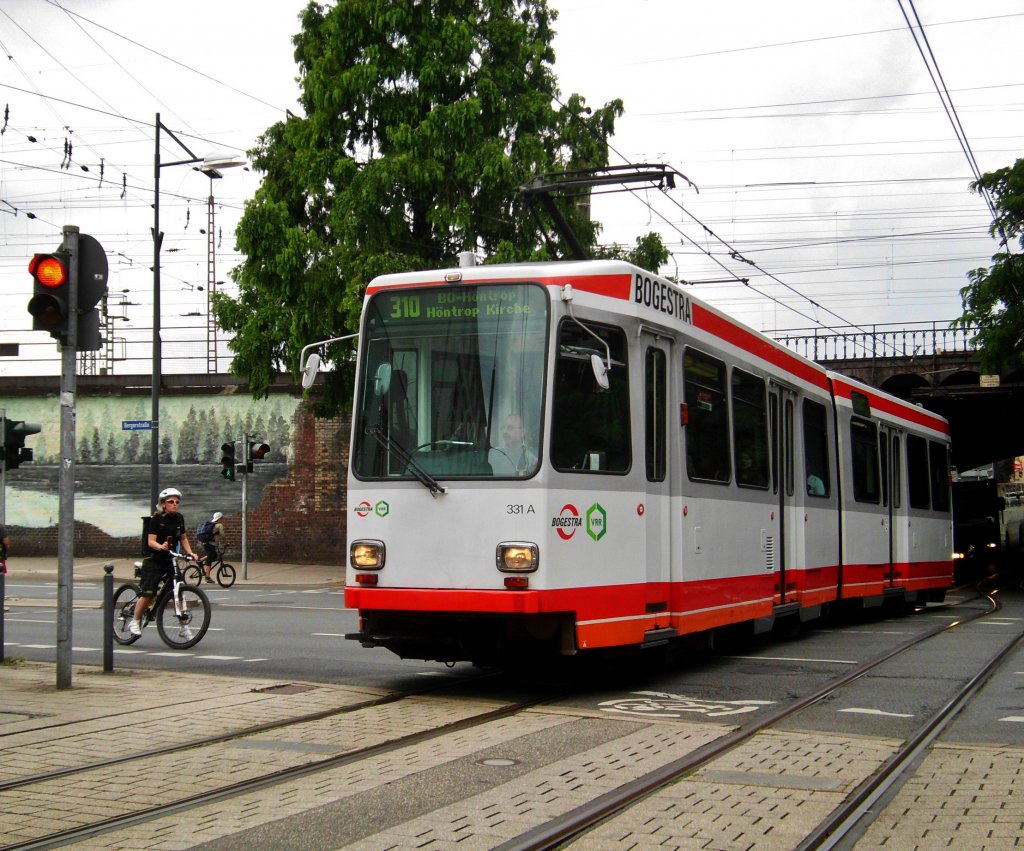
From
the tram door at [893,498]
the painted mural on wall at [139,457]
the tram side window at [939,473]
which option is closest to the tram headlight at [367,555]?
the tram door at [893,498]

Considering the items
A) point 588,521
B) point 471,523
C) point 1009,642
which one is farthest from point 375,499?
point 1009,642

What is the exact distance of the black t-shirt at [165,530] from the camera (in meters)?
14.7

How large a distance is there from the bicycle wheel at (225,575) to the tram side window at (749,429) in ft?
58.8

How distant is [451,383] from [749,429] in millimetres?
4333

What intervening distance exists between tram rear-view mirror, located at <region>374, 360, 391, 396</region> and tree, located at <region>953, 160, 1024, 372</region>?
2184 centimetres

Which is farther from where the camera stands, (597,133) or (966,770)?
(597,133)

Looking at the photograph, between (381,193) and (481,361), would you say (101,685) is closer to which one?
(481,361)

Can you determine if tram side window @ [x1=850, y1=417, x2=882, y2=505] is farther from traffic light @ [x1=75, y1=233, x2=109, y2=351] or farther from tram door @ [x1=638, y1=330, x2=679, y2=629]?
traffic light @ [x1=75, y1=233, x2=109, y2=351]

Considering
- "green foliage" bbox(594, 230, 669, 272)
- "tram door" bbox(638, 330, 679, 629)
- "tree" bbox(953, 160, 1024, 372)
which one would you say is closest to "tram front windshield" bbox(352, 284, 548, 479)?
"tram door" bbox(638, 330, 679, 629)

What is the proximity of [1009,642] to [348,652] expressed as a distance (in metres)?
7.73

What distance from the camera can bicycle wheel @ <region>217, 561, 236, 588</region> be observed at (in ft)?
96.4

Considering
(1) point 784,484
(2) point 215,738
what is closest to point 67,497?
(2) point 215,738

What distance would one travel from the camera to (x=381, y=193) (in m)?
25.4

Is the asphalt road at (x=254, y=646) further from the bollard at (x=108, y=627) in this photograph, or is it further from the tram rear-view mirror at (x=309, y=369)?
the tram rear-view mirror at (x=309, y=369)
